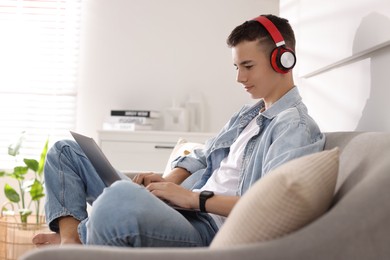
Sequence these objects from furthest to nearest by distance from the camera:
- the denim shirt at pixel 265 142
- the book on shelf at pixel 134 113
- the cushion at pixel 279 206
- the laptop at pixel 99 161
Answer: the book on shelf at pixel 134 113
the laptop at pixel 99 161
the denim shirt at pixel 265 142
the cushion at pixel 279 206

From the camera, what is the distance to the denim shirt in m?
1.86

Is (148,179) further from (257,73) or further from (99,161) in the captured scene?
(257,73)

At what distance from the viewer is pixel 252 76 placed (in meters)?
2.27

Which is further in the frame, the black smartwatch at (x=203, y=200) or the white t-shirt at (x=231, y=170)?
the white t-shirt at (x=231, y=170)

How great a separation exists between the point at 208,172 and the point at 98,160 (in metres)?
0.52

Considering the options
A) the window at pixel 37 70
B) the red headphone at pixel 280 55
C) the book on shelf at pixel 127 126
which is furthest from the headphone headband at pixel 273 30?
the window at pixel 37 70

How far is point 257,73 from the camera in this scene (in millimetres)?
2266

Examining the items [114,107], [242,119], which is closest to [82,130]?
[114,107]

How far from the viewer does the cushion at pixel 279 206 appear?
1170 mm

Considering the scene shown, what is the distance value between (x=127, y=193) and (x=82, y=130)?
3.64 metres

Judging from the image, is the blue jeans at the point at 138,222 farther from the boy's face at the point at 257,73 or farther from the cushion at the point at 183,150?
the cushion at the point at 183,150

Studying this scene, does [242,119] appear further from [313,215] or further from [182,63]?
[182,63]

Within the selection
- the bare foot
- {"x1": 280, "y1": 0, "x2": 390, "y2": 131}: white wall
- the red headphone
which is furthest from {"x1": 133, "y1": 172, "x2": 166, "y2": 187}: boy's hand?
{"x1": 280, "y1": 0, "x2": 390, "y2": 131}: white wall

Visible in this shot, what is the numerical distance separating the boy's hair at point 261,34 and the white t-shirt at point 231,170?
277 mm
